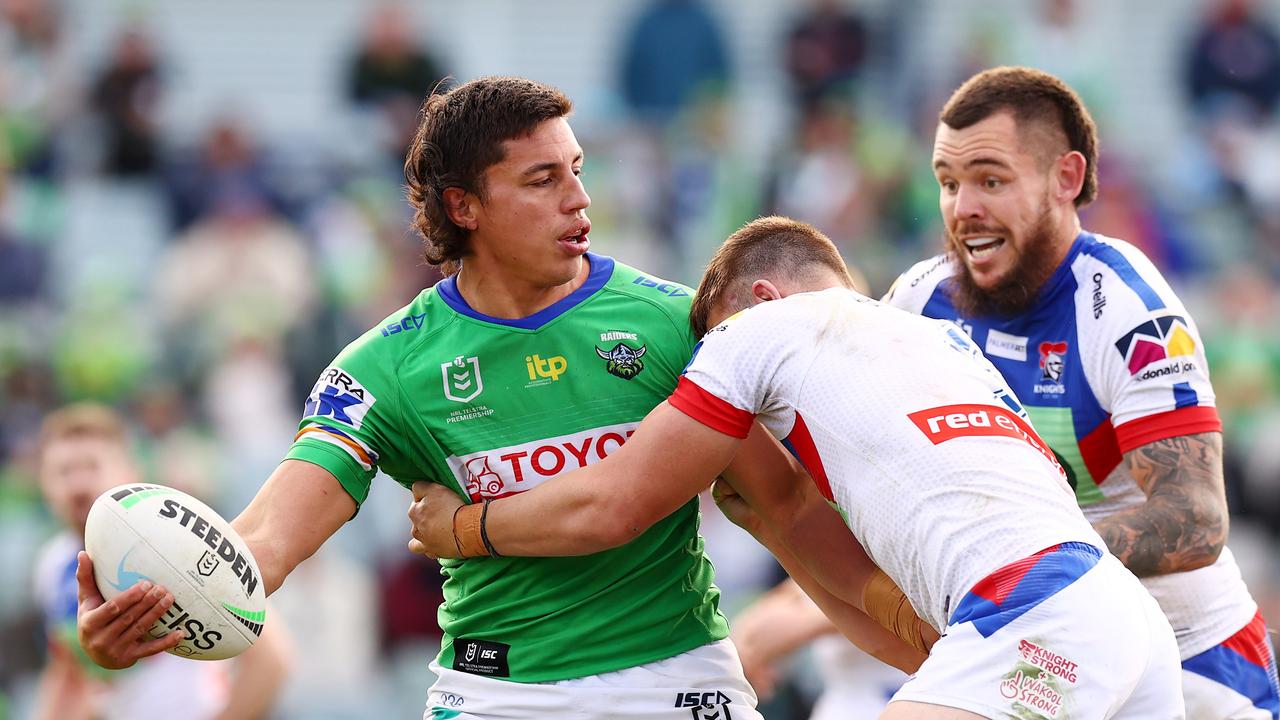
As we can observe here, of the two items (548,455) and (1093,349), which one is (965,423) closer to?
(1093,349)

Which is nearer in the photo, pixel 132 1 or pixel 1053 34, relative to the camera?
pixel 1053 34

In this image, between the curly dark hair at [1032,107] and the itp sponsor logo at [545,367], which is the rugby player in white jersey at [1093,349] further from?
the itp sponsor logo at [545,367]

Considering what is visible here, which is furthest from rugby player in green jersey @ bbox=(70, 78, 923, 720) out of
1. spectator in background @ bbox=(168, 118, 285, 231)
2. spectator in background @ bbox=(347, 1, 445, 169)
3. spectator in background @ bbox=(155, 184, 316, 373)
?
spectator in background @ bbox=(347, 1, 445, 169)

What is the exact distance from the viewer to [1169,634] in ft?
14.0

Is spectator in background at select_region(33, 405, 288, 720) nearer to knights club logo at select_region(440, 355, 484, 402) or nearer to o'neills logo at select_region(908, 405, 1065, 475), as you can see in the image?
knights club logo at select_region(440, 355, 484, 402)

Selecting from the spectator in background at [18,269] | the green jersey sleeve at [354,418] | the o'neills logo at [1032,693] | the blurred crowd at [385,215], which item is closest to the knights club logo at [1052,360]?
the o'neills logo at [1032,693]

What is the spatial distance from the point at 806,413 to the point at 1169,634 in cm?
113

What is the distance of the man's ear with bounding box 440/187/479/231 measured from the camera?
17.0ft

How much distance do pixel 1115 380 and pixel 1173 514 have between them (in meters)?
0.48

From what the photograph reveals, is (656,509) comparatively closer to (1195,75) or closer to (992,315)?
(992,315)

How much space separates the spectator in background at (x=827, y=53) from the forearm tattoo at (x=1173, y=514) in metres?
11.7

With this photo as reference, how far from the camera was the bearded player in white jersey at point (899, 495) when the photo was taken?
4.06 metres

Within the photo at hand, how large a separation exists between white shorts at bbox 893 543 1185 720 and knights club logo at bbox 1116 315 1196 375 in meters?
1.13

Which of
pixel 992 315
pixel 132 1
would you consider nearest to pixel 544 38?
pixel 132 1
